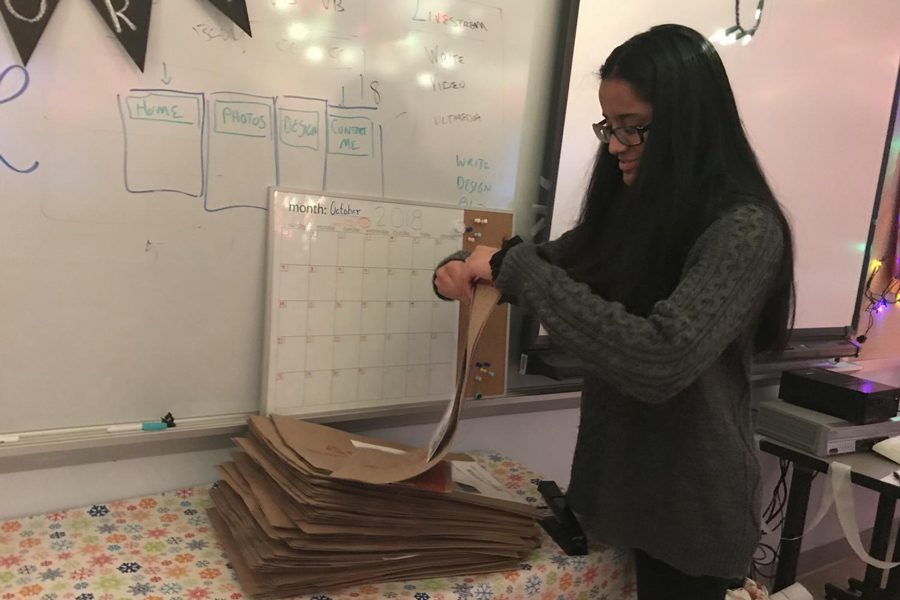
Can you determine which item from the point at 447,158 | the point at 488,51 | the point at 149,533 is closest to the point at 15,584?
the point at 149,533

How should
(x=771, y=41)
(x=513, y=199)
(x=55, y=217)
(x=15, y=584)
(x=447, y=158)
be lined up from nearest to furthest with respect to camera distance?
1. (x=15, y=584)
2. (x=55, y=217)
3. (x=447, y=158)
4. (x=513, y=199)
5. (x=771, y=41)

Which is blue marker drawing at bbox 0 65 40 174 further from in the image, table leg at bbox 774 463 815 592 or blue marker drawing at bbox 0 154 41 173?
table leg at bbox 774 463 815 592

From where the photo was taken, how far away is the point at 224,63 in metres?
1.11

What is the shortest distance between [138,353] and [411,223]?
21.8 inches

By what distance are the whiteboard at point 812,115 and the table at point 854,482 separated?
49cm

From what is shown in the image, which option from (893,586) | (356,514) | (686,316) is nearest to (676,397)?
(686,316)

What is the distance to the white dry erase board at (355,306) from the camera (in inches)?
47.4

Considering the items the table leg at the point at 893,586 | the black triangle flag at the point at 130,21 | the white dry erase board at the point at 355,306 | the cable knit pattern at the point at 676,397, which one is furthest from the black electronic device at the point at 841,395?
the black triangle flag at the point at 130,21

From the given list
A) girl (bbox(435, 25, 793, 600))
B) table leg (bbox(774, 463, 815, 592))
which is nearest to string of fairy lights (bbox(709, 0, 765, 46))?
girl (bbox(435, 25, 793, 600))

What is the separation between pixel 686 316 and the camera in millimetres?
803

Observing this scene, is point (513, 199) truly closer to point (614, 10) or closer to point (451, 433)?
point (614, 10)

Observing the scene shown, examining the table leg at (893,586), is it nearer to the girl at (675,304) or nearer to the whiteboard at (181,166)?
the girl at (675,304)

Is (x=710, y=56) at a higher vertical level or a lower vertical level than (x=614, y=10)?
lower

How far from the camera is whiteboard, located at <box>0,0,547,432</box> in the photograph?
1011mm
